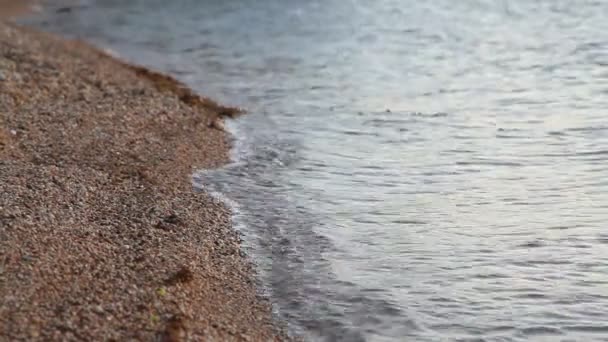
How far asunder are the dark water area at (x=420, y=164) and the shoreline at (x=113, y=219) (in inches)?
13.8

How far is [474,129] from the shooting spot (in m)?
10.8

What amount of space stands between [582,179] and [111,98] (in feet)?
17.0

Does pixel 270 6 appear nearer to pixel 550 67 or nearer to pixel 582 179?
pixel 550 67

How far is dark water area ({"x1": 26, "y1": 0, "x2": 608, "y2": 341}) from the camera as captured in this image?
7.02 meters

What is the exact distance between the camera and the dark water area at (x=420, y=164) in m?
7.02

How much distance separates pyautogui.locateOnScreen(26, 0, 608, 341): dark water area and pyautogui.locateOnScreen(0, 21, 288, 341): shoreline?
1.15 feet

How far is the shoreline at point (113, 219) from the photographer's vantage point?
6.20m

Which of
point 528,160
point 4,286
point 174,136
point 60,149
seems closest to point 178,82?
point 174,136

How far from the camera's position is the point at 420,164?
9797mm

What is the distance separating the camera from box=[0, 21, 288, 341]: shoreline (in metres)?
6.20

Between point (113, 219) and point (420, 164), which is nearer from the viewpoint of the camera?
point (113, 219)

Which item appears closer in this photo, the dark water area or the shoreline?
the shoreline

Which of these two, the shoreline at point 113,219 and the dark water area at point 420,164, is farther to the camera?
the dark water area at point 420,164

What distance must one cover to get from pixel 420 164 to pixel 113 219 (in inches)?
125
